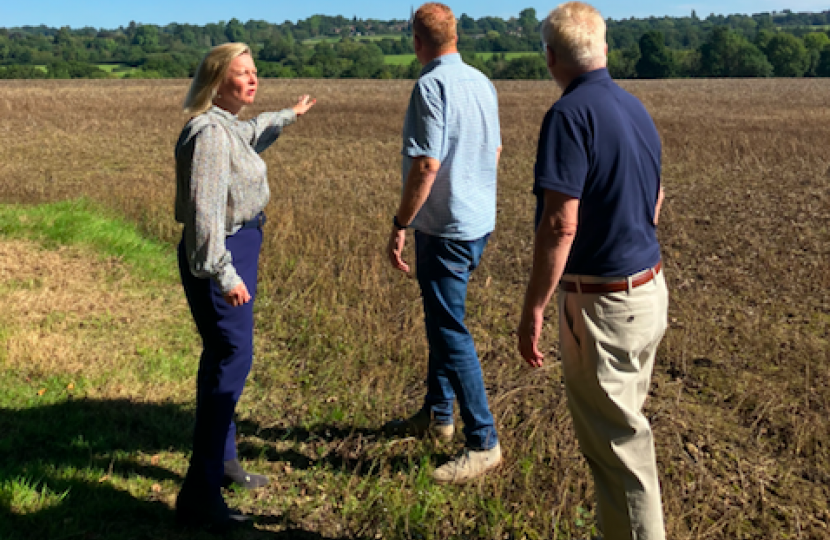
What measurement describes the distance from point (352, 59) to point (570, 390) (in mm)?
106236

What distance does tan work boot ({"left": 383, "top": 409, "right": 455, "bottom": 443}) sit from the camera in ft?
13.3

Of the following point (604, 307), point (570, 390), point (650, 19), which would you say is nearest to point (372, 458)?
point (570, 390)

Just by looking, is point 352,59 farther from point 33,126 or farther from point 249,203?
point 249,203

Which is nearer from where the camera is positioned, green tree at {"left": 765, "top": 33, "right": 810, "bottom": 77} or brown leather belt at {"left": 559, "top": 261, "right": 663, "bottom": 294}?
brown leather belt at {"left": 559, "top": 261, "right": 663, "bottom": 294}

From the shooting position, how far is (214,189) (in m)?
2.80

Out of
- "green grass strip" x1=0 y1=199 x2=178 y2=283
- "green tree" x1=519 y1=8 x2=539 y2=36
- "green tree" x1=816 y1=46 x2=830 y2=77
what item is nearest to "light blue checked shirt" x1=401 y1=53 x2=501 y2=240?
"green grass strip" x1=0 y1=199 x2=178 y2=283

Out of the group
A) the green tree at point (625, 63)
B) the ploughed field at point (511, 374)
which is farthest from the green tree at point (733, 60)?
the ploughed field at point (511, 374)

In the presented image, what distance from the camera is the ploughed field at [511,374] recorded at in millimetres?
3512

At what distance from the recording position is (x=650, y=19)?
7741 inches

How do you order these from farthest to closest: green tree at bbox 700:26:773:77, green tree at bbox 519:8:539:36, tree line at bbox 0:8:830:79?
green tree at bbox 519:8:539:36 → tree line at bbox 0:8:830:79 → green tree at bbox 700:26:773:77

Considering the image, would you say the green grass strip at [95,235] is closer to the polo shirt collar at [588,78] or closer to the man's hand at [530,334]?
the man's hand at [530,334]

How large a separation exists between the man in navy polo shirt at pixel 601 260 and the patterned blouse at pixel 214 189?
1216mm

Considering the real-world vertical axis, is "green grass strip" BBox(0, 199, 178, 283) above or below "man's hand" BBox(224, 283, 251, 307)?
below

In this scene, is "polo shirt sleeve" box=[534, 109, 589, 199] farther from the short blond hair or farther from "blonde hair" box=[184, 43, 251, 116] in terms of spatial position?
"blonde hair" box=[184, 43, 251, 116]
